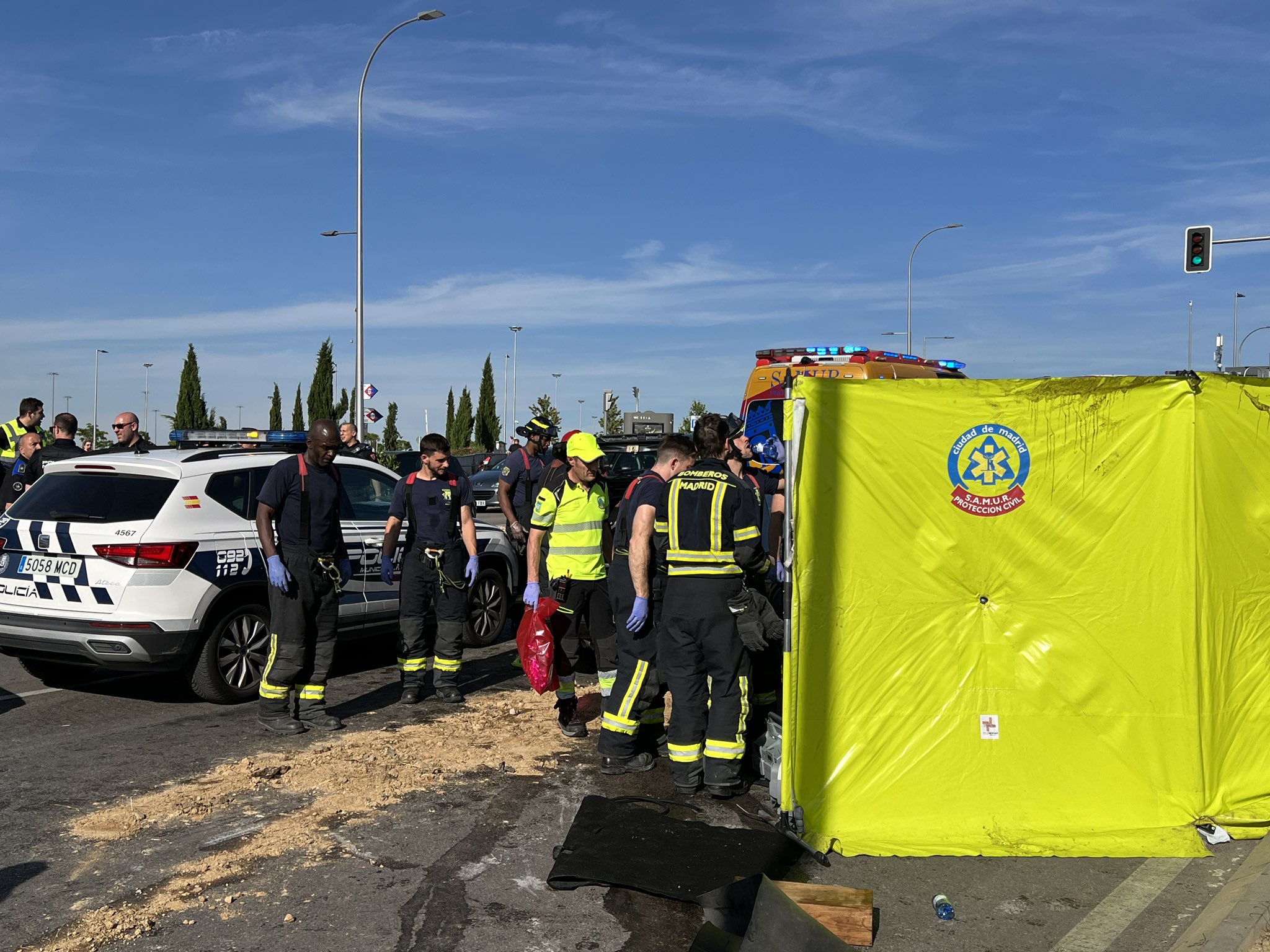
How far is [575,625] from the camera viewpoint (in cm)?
709

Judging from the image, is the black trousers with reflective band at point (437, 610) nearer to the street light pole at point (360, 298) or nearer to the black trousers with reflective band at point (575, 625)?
the black trousers with reflective band at point (575, 625)

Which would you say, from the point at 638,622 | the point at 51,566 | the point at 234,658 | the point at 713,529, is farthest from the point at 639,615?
the point at 51,566

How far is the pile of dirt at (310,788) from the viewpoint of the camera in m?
4.32

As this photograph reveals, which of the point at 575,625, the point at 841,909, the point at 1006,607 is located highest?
the point at 1006,607

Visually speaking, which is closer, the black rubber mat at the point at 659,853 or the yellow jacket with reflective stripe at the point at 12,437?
the black rubber mat at the point at 659,853

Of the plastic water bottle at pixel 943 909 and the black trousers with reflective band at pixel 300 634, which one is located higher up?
the black trousers with reflective band at pixel 300 634

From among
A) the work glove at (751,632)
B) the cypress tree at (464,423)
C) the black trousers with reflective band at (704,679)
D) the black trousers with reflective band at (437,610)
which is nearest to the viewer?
the work glove at (751,632)

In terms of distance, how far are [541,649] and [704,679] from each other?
1415 mm

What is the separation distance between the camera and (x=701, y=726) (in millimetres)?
5816

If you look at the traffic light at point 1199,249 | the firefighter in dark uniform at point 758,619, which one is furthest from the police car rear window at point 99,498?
the traffic light at point 1199,249

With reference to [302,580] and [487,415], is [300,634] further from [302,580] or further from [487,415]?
[487,415]

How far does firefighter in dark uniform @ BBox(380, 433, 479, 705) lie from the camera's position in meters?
8.03

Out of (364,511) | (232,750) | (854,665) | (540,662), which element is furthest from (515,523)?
(854,665)

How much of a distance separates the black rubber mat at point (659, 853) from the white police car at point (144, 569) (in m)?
3.41
